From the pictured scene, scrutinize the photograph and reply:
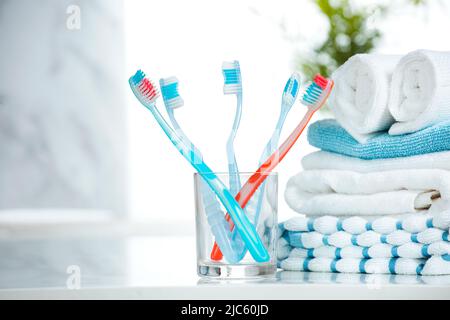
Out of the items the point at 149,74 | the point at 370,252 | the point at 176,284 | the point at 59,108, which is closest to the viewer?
the point at 176,284

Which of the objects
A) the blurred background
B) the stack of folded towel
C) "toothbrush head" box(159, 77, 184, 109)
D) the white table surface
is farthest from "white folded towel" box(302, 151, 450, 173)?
the blurred background

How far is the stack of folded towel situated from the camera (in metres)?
0.90

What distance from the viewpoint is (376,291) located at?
30.3 inches

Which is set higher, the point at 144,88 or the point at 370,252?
the point at 144,88

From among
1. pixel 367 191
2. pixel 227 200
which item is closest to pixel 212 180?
pixel 227 200

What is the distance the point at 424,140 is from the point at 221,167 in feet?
4.87

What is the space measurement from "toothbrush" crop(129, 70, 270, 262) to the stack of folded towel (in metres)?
0.14

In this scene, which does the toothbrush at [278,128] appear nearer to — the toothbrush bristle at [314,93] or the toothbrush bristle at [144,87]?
the toothbrush bristle at [314,93]

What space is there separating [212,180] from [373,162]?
0.26m

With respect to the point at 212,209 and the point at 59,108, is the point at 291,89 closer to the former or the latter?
the point at 212,209

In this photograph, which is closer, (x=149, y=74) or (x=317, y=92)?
(x=317, y=92)

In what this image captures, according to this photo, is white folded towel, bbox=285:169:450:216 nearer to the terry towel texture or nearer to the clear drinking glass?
the terry towel texture

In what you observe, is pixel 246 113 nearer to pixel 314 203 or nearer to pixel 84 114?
pixel 84 114

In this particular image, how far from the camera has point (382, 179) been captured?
96cm
